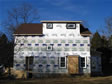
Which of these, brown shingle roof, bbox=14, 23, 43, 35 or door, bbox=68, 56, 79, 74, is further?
brown shingle roof, bbox=14, 23, 43, 35

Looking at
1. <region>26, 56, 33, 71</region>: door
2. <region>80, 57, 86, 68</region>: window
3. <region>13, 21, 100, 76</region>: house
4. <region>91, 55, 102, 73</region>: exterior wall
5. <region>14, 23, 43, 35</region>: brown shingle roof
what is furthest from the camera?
<region>91, 55, 102, 73</region>: exterior wall

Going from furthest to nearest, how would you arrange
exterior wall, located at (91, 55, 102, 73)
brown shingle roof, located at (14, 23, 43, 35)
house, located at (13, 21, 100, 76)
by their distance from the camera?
exterior wall, located at (91, 55, 102, 73) → brown shingle roof, located at (14, 23, 43, 35) → house, located at (13, 21, 100, 76)

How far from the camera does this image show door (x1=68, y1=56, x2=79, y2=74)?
19000 millimetres

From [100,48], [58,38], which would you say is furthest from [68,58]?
[100,48]

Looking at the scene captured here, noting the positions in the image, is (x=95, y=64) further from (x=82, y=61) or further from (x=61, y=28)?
(x=61, y=28)

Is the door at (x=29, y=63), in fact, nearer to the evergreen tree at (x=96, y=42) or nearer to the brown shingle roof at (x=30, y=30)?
the brown shingle roof at (x=30, y=30)

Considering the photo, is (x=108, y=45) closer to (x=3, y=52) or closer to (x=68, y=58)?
(x=68, y=58)

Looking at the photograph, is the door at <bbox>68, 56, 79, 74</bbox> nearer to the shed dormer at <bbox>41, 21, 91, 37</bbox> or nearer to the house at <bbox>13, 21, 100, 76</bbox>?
the house at <bbox>13, 21, 100, 76</bbox>

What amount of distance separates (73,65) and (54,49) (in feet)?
9.45

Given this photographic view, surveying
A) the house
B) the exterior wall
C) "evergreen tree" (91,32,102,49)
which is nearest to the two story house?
the house

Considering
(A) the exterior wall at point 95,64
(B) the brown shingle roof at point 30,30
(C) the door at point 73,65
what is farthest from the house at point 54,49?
(A) the exterior wall at point 95,64

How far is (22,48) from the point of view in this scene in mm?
19641

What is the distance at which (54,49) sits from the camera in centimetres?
1953

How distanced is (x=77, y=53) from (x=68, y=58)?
121 cm
